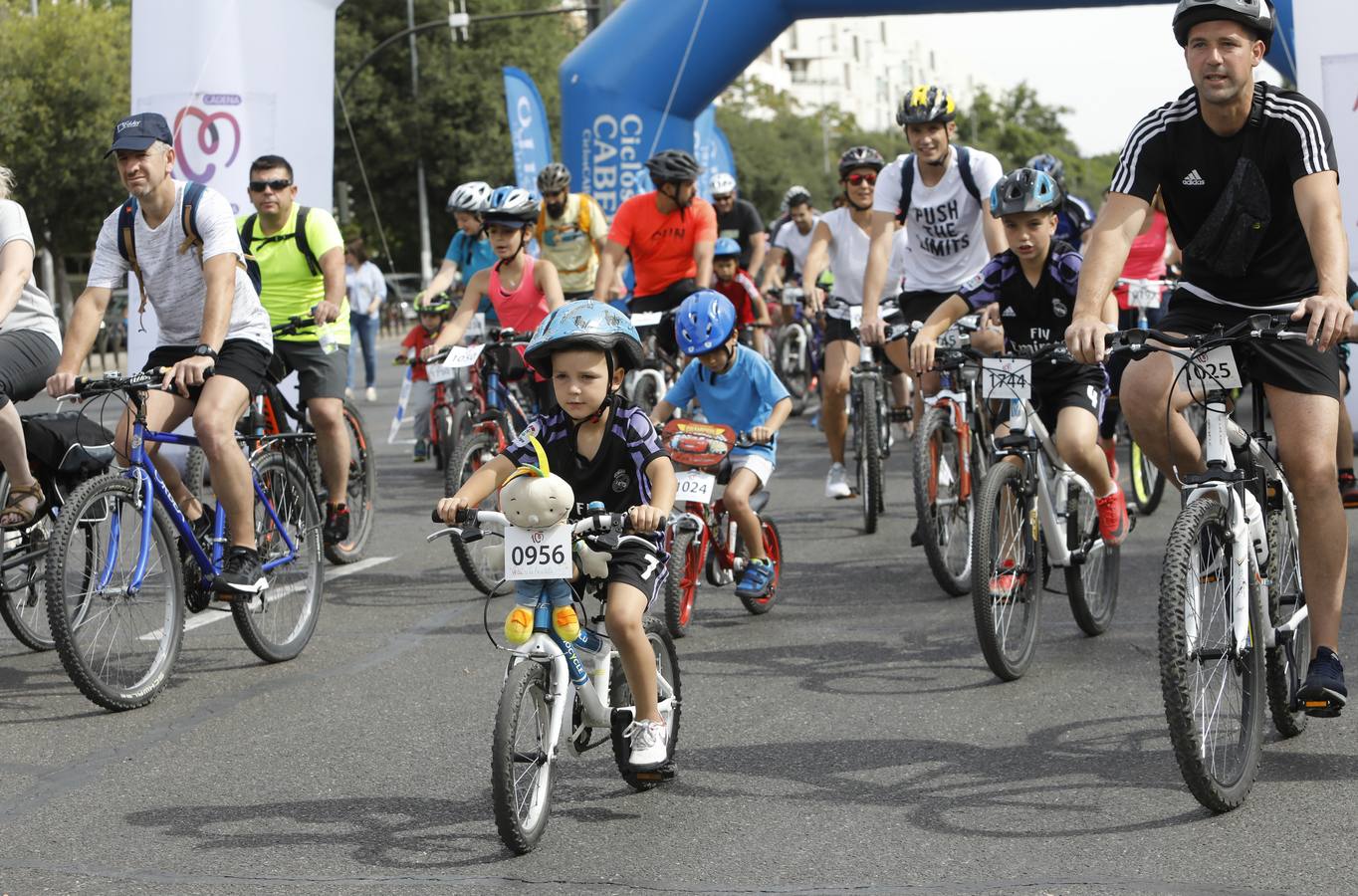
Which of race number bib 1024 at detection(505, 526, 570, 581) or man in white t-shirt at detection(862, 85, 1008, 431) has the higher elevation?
man in white t-shirt at detection(862, 85, 1008, 431)

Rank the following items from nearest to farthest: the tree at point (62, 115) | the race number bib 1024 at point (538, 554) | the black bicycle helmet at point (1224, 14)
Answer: the race number bib 1024 at point (538, 554)
the black bicycle helmet at point (1224, 14)
the tree at point (62, 115)

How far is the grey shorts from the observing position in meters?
9.12

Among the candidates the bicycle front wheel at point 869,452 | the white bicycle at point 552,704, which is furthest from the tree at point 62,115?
the white bicycle at point 552,704

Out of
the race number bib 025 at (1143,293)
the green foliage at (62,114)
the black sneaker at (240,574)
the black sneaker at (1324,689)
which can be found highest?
the green foliage at (62,114)

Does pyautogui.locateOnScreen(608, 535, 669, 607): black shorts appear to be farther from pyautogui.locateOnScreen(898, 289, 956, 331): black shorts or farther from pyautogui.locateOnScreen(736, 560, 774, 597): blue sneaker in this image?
pyautogui.locateOnScreen(898, 289, 956, 331): black shorts

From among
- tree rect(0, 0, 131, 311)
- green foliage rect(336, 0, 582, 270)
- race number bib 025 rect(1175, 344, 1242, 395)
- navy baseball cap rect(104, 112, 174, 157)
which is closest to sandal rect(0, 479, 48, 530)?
navy baseball cap rect(104, 112, 174, 157)

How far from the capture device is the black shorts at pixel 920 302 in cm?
980

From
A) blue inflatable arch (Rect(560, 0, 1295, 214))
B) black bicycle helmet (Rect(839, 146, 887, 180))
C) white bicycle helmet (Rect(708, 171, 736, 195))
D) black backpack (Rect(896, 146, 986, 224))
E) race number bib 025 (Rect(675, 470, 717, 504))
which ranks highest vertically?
blue inflatable arch (Rect(560, 0, 1295, 214))

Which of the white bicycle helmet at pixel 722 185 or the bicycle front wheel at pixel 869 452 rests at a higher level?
the white bicycle helmet at pixel 722 185

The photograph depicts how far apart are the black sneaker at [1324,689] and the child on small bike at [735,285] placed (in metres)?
7.94

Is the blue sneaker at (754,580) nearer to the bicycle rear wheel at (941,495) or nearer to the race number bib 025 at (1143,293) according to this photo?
the bicycle rear wheel at (941,495)

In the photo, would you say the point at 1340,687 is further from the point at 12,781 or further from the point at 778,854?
the point at 12,781

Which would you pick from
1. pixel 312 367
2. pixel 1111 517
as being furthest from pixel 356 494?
pixel 1111 517

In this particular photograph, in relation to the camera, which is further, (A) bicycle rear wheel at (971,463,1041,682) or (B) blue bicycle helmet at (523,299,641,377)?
(A) bicycle rear wheel at (971,463,1041,682)
